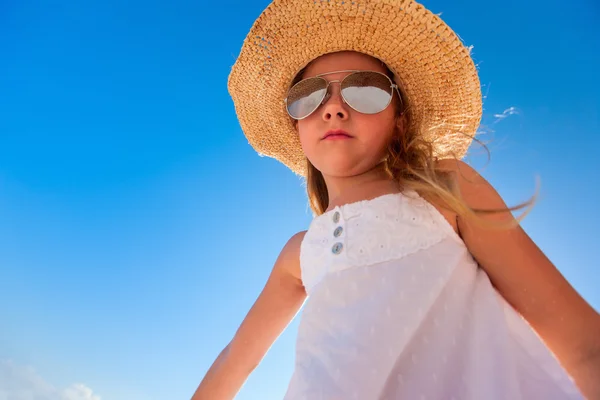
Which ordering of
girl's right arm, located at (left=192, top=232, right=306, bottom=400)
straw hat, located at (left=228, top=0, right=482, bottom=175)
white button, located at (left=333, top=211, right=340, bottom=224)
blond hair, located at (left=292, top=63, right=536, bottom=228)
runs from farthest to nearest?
girl's right arm, located at (left=192, top=232, right=306, bottom=400)
straw hat, located at (left=228, top=0, right=482, bottom=175)
white button, located at (left=333, top=211, right=340, bottom=224)
blond hair, located at (left=292, top=63, right=536, bottom=228)

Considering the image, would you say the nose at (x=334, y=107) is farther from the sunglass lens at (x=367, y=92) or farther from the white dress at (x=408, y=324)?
the white dress at (x=408, y=324)

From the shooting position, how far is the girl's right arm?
7.42 ft

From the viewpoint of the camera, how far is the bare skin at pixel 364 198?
5.22 feet

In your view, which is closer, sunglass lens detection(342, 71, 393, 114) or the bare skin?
the bare skin

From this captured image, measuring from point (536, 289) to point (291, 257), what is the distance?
109cm

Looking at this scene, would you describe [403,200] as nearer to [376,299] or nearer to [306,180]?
[376,299]

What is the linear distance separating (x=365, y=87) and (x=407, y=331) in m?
1.03

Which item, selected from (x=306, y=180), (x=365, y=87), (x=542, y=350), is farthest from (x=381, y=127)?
(x=542, y=350)

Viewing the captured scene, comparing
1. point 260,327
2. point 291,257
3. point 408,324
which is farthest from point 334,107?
point 260,327

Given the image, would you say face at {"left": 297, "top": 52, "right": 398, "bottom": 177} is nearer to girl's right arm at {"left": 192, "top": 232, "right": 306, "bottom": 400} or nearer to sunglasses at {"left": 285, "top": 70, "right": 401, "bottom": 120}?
sunglasses at {"left": 285, "top": 70, "right": 401, "bottom": 120}

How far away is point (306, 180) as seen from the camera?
2688 mm

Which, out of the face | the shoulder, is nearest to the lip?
the face

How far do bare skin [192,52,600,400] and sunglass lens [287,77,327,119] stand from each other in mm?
34

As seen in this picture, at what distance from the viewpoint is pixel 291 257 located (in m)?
2.36
